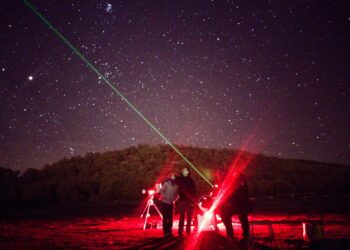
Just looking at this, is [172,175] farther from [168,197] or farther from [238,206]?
[238,206]

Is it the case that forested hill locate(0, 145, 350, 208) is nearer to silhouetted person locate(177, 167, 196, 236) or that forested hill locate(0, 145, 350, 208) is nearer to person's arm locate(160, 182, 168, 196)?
person's arm locate(160, 182, 168, 196)

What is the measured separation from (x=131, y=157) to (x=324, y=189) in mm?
25138

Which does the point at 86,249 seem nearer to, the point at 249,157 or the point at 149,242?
the point at 149,242

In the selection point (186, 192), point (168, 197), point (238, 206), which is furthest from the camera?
point (168, 197)

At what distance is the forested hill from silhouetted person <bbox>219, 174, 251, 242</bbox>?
18719mm

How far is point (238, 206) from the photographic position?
823 cm

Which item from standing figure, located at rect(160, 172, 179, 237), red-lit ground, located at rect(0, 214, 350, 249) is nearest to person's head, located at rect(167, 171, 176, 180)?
standing figure, located at rect(160, 172, 179, 237)

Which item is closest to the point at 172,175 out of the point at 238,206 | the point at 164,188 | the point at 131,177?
the point at 164,188

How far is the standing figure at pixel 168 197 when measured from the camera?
1017 centimetres

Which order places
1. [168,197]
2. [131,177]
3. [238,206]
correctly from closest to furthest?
[238,206], [168,197], [131,177]

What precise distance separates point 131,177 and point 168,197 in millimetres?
29035

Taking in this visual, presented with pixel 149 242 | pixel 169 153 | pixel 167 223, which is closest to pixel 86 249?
pixel 149 242

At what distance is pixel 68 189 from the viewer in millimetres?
34594

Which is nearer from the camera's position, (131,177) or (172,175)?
(172,175)
